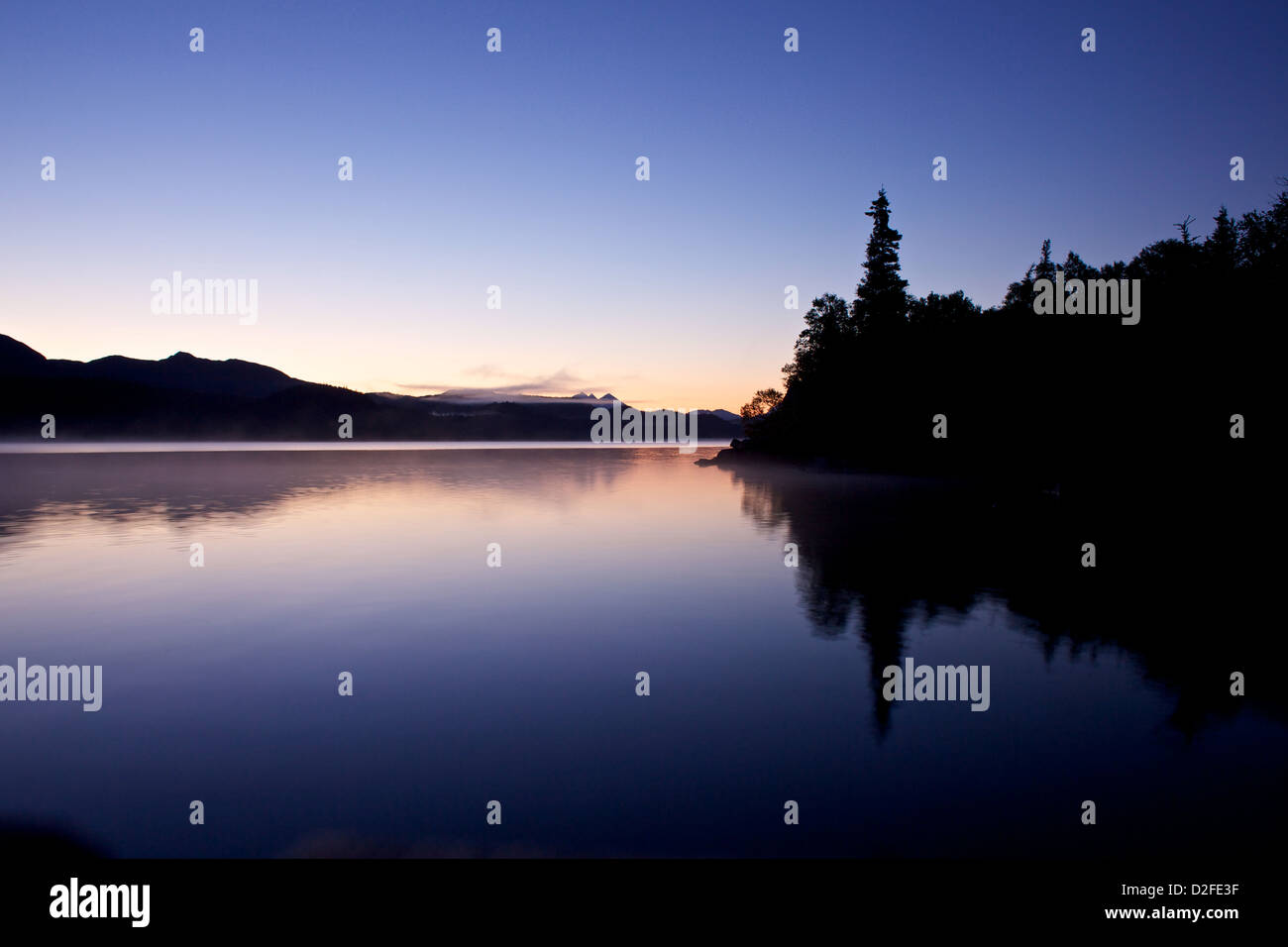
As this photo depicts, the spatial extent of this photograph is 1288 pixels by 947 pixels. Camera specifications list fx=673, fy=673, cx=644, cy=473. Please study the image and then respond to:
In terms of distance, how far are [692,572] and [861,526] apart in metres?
12.9

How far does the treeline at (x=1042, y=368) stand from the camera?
94.4 feet

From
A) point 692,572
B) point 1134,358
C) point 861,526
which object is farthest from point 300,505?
point 1134,358

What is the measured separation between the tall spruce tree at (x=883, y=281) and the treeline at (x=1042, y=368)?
0.11m

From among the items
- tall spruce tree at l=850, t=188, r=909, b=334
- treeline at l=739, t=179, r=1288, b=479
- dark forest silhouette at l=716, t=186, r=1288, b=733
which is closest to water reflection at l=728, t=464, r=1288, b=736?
dark forest silhouette at l=716, t=186, r=1288, b=733

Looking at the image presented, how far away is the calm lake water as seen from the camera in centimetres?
679

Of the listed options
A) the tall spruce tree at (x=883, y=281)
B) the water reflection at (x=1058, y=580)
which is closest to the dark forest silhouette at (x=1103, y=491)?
the water reflection at (x=1058, y=580)

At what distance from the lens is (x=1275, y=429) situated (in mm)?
26250

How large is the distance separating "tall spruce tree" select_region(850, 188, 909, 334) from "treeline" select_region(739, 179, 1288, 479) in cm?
11

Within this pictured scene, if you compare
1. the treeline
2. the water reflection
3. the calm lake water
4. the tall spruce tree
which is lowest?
the calm lake water

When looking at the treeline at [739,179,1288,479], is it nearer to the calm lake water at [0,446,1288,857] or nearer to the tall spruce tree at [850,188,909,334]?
the tall spruce tree at [850,188,909,334]

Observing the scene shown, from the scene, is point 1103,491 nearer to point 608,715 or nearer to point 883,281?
point 608,715

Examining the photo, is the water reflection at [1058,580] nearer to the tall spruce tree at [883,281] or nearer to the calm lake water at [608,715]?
the calm lake water at [608,715]

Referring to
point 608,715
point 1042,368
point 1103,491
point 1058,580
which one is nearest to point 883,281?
point 1042,368

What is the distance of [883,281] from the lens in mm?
76875
